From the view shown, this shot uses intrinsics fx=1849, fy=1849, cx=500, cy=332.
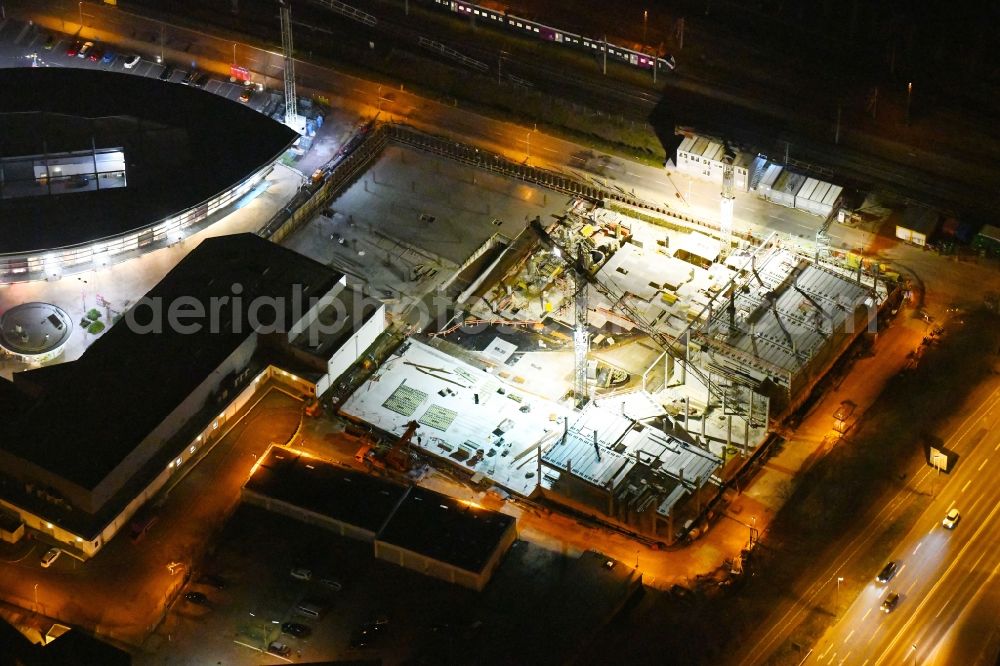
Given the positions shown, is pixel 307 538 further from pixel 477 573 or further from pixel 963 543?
pixel 963 543

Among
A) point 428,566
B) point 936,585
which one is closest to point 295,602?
point 428,566

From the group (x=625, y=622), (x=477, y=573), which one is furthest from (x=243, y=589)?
(x=625, y=622)

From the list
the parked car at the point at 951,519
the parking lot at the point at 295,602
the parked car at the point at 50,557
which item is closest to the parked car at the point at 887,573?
the parked car at the point at 951,519

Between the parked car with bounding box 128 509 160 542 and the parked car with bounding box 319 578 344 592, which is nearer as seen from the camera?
the parked car with bounding box 319 578 344 592

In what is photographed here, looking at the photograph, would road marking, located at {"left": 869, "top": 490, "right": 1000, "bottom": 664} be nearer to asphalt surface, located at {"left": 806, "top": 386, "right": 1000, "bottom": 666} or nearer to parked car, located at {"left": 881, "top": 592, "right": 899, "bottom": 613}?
asphalt surface, located at {"left": 806, "top": 386, "right": 1000, "bottom": 666}

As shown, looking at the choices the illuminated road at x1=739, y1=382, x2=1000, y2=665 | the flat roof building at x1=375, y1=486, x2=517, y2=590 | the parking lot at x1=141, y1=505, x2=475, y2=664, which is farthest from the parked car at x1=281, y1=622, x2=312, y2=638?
the illuminated road at x1=739, y1=382, x2=1000, y2=665
